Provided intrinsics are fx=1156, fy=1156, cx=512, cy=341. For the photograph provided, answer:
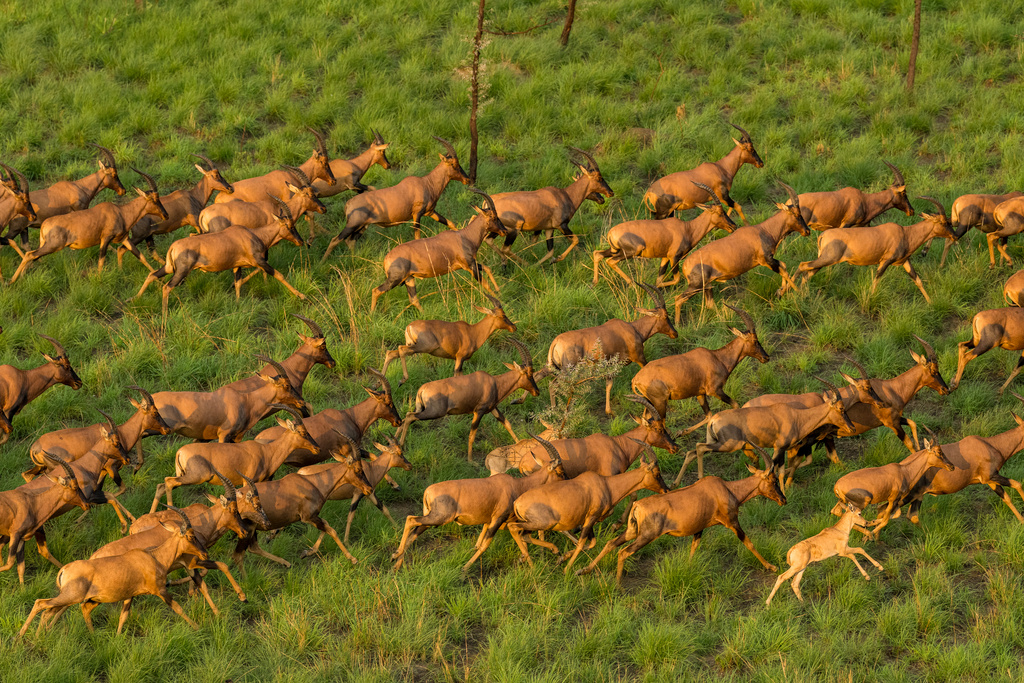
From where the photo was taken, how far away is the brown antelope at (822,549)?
396 inches

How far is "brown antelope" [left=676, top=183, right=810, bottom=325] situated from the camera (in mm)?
13938

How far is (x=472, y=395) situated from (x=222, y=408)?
254 cm

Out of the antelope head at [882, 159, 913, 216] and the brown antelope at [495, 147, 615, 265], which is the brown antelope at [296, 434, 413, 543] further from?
the antelope head at [882, 159, 913, 216]

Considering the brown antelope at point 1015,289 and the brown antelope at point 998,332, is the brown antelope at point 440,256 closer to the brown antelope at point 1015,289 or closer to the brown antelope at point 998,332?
the brown antelope at point 998,332

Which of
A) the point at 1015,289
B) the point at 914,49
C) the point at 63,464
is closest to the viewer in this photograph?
the point at 63,464

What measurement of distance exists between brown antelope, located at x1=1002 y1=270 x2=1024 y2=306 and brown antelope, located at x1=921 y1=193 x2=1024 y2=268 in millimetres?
977

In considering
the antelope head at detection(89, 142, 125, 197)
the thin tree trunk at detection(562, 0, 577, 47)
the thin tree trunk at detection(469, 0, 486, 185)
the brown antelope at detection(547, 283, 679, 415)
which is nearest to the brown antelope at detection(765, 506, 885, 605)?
the brown antelope at detection(547, 283, 679, 415)

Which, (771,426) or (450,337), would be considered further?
(450,337)

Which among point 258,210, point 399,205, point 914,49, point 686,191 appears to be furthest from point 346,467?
point 914,49

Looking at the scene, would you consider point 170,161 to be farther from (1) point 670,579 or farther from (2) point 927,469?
(2) point 927,469

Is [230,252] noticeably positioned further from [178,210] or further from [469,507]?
[469,507]

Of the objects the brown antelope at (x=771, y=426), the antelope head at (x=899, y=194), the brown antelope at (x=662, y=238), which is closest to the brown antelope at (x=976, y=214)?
the antelope head at (x=899, y=194)

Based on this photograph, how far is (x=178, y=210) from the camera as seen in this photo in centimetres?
1468

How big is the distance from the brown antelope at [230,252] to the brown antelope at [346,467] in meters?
3.49
